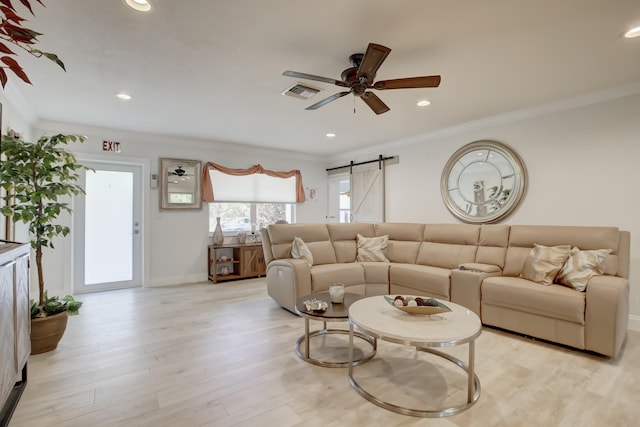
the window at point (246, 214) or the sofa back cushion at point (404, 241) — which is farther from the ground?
the window at point (246, 214)

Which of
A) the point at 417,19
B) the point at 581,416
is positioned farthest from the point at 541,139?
the point at 581,416

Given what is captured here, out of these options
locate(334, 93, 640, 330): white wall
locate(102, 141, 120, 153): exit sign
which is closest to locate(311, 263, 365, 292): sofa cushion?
locate(334, 93, 640, 330): white wall

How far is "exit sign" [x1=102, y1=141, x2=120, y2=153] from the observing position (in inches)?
180

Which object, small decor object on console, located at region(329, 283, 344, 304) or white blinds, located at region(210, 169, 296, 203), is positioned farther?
white blinds, located at region(210, 169, 296, 203)

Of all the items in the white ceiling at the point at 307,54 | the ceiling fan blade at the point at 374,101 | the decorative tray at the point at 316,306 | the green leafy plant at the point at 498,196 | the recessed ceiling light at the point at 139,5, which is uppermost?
the white ceiling at the point at 307,54

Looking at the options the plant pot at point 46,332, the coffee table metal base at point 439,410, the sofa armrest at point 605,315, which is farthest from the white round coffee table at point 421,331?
the plant pot at point 46,332

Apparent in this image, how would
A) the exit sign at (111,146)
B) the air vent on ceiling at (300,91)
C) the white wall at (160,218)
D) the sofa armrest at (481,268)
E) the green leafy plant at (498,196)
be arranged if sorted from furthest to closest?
the exit sign at (111,146) → the white wall at (160,218) → the green leafy plant at (498,196) → the sofa armrest at (481,268) → the air vent on ceiling at (300,91)

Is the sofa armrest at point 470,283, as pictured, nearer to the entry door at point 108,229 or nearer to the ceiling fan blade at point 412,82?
the ceiling fan blade at point 412,82

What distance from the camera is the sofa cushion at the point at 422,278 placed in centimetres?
353

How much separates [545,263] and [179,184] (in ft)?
16.7

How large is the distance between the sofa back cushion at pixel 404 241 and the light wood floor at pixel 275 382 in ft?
4.70

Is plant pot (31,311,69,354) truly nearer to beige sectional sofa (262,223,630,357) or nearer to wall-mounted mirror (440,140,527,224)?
beige sectional sofa (262,223,630,357)

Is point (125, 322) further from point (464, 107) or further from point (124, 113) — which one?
point (464, 107)

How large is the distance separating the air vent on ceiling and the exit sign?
10.0 feet
